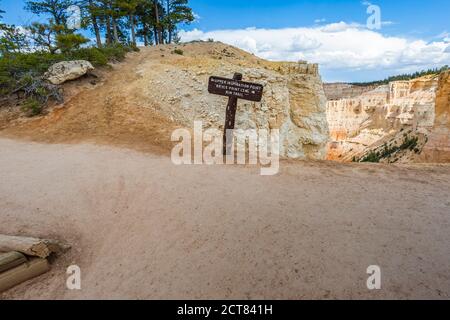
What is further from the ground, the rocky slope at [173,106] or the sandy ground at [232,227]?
the rocky slope at [173,106]

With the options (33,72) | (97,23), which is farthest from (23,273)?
(97,23)

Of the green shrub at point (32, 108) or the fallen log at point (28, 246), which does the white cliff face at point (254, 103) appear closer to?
the green shrub at point (32, 108)

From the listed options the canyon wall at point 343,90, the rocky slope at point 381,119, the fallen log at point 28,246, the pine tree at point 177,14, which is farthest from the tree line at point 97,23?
the canyon wall at point 343,90

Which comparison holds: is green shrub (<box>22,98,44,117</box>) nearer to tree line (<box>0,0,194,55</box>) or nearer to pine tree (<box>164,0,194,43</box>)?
tree line (<box>0,0,194,55</box>)

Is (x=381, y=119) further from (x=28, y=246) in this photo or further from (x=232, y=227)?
(x=28, y=246)

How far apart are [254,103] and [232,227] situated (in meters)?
10.3

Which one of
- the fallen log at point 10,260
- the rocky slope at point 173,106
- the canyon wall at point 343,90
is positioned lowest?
the fallen log at point 10,260

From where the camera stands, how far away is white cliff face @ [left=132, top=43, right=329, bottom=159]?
1178 centimetres

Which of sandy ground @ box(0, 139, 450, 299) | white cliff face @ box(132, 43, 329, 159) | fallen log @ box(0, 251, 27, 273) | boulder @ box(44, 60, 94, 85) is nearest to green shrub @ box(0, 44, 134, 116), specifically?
boulder @ box(44, 60, 94, 85)

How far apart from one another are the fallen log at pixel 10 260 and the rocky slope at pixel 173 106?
5.19 m

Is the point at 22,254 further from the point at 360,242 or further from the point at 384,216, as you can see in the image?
the point at 384,216

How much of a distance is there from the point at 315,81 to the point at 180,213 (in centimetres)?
1514

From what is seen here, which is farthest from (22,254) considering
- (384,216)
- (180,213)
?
(384,216)

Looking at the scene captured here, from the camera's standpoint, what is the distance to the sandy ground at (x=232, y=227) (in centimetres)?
299
